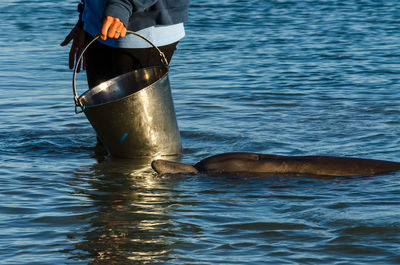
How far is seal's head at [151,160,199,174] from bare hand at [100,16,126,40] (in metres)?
0.97

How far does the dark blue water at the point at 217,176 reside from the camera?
13.0ft

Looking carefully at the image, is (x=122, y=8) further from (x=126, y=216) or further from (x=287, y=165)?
(x=287, y=165)

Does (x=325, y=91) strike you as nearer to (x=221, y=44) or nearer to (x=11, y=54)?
(x=221, y=44)

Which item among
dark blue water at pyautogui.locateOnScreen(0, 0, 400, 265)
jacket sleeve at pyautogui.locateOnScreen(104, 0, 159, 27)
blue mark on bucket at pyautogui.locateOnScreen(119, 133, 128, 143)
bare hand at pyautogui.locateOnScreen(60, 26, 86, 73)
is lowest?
dark blue water at pyautogui.locateOnScreen(0, 0, 400, 265)

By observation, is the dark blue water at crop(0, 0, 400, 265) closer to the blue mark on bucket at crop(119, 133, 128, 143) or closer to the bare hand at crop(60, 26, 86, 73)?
the blue mark on bucket at crop(119, 133, 128, 143)

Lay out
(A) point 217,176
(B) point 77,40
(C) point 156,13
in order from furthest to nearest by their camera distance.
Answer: (B) point 77,40 < (A) point 217,176 < (C) point 156,13

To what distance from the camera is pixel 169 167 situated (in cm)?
518

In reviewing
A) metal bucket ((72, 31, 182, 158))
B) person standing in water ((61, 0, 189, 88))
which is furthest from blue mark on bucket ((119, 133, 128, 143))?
person standing in water ((61, 0, 189, 88))

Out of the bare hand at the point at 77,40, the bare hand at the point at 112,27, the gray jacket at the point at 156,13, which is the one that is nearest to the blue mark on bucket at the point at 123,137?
the bare hand at the point at 77,40

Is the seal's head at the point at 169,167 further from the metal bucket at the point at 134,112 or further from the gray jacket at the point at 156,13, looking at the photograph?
the gray jacket at the point at 156,13

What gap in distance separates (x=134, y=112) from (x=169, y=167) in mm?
494

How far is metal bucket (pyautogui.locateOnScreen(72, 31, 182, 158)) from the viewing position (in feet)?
17.3

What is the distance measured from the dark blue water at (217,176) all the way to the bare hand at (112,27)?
1.07m

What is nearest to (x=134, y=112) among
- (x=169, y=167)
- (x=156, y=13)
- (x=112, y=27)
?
(x=169, y=167)
